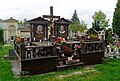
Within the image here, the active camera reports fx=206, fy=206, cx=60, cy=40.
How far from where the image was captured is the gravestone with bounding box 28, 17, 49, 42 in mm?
19609

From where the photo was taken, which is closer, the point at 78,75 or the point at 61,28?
the point at 78,75

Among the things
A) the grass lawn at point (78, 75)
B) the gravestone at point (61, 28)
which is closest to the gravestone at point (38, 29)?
the gravestone at point (61, 28)

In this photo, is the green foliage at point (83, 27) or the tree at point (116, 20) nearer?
the tree at point (116, 20)

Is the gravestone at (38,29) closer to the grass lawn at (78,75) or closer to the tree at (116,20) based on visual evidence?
the grass lawn at (78,75)

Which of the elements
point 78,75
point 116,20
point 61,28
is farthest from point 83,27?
point 78,75

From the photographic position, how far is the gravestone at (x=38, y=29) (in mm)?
19609

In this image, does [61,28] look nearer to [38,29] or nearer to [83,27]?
[38,29]

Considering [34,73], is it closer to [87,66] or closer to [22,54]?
[22,54]

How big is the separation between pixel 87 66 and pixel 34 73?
3.21 m

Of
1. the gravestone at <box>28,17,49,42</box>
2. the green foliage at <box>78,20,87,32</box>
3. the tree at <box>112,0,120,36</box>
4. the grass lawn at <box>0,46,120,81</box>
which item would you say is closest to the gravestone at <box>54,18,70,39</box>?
the gravestone at <box>28,17,49,42</box>

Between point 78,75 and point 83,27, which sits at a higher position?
point 83,27

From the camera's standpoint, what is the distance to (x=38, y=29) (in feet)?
65.1

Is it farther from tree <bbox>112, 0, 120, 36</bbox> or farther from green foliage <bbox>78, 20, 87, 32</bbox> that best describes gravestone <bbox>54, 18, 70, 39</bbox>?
green foliage <bbox>78, 20, 87, 32</bbox>

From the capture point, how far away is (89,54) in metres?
11.9
